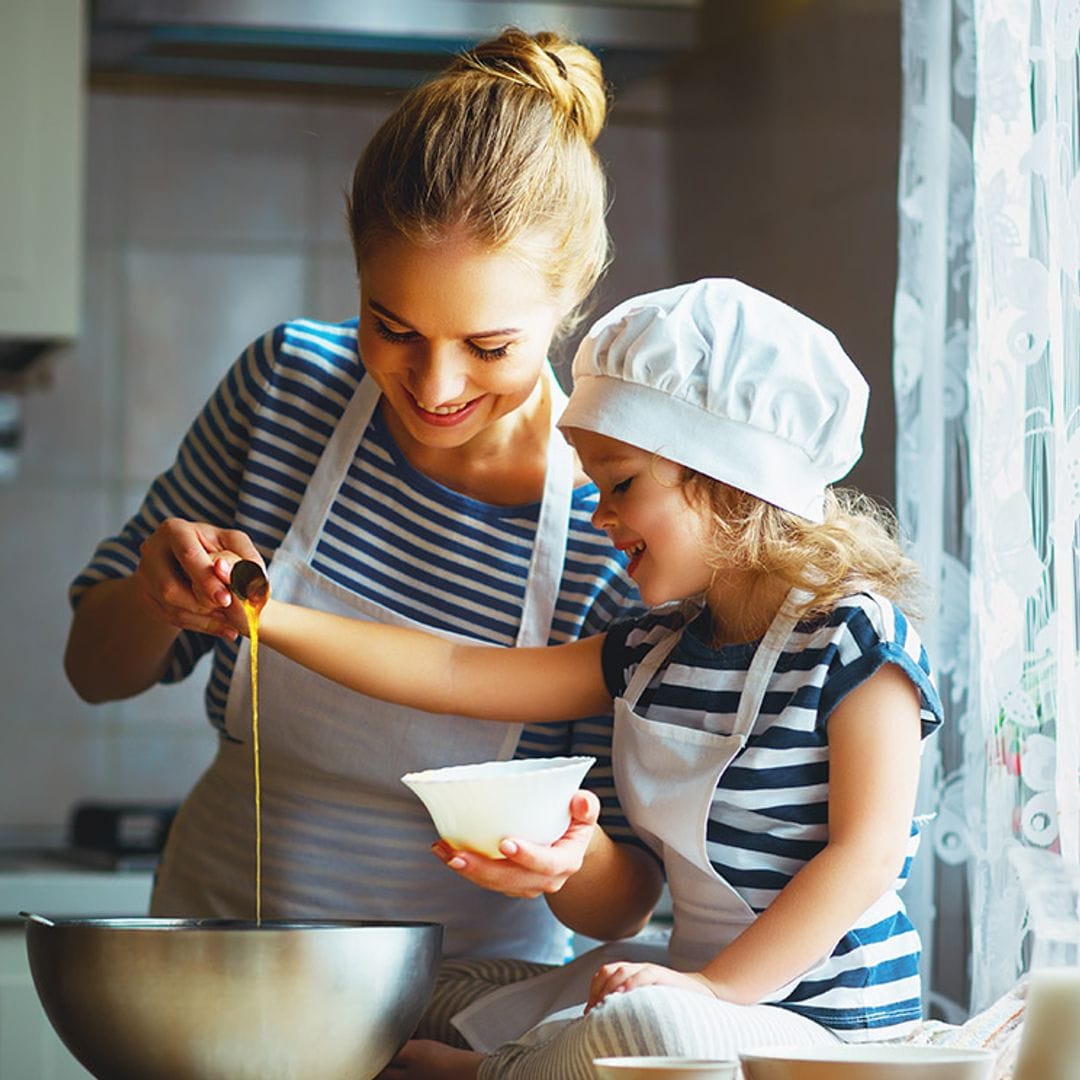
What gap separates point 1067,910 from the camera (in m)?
0.82

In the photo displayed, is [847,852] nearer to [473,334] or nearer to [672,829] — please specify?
[672,829]

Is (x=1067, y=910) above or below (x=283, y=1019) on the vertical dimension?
above

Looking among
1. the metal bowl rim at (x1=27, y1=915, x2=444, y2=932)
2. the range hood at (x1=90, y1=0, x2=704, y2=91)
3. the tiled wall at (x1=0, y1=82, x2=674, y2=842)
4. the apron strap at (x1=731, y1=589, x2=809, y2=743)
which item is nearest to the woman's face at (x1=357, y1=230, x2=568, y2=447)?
the apron strap at (x1=731, y1=589, x2=809, y2=743)

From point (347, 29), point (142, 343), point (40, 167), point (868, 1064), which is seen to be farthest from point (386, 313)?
point (142, 343)

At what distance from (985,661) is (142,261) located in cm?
174

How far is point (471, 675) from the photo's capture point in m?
1.42

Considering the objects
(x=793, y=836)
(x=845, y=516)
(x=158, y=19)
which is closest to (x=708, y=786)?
(x=793, y=836)

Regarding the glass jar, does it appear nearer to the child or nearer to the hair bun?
the child

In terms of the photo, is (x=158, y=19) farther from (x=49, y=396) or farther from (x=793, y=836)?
(x=793, y=836)

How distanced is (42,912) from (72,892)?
0.14ft

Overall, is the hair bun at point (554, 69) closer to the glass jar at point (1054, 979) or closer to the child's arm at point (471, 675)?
the child's arm at point (471, 675)

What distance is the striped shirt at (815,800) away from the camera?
1.22 metres

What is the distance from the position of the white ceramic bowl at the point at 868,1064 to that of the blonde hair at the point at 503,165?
2.24ft

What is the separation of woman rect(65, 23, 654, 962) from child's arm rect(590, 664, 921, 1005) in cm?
24
